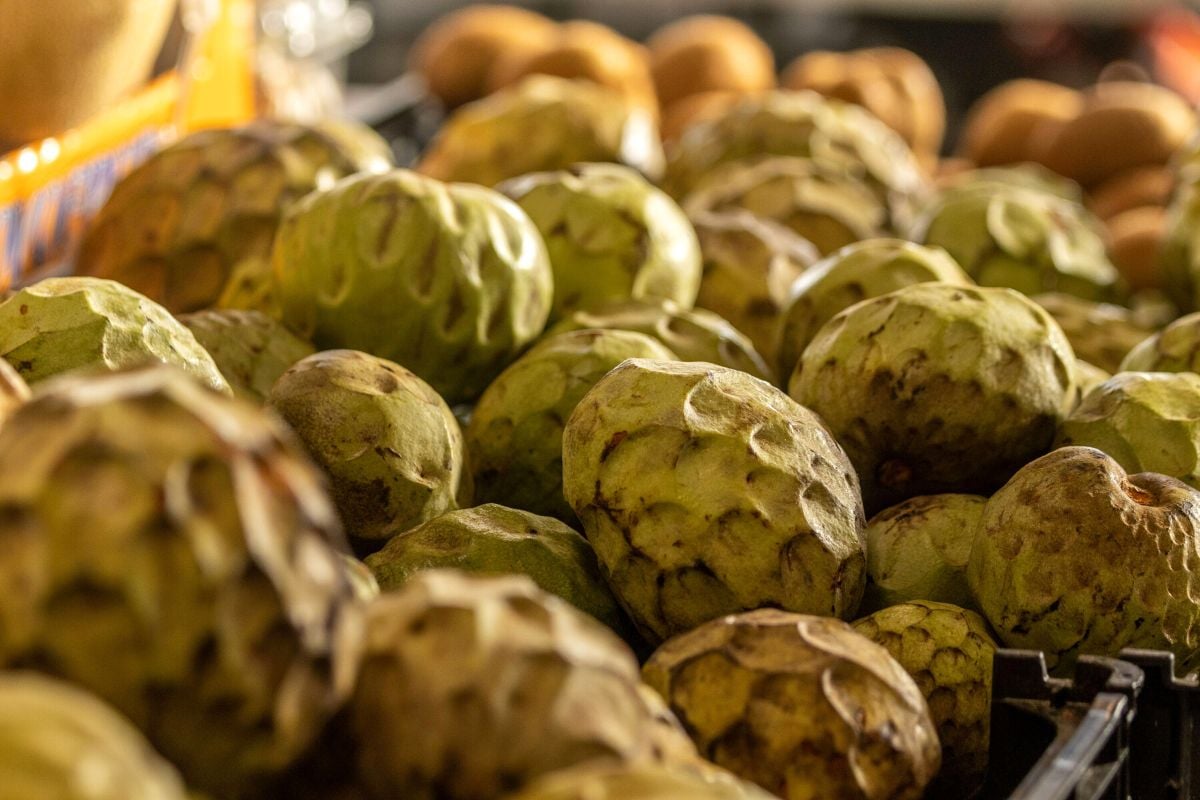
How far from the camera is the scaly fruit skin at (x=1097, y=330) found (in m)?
1.77

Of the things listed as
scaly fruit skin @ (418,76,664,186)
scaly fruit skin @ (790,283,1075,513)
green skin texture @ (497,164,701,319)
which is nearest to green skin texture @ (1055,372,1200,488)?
scaly fruit skin @ (790,283,1075,513)

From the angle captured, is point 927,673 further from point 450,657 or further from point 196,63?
point 196,63

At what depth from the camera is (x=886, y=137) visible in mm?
2584

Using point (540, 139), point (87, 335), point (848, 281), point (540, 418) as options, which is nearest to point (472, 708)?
point (87, 335)

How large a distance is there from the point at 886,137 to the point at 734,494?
5.20ft

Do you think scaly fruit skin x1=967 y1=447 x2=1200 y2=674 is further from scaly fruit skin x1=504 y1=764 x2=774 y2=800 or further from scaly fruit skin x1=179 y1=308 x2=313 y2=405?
scaly fruit skin x1=179 y1=308 x2=313 y2=405

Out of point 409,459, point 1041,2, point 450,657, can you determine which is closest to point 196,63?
point 409,459

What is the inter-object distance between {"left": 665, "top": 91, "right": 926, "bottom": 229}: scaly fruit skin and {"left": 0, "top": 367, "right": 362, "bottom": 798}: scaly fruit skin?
179cm

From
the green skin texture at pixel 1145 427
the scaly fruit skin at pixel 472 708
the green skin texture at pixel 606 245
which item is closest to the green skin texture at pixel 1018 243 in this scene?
the green skin texture at pixel 606 245

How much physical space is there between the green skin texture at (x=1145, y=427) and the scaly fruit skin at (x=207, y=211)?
3.21 feet

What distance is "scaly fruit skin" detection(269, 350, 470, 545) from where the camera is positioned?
1.25 meters

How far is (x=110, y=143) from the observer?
2225 millimetres

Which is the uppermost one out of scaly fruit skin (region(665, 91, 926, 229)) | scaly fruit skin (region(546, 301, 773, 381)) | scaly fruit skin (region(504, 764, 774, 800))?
scaly fruit skin (region(504, 764, 774, 800))

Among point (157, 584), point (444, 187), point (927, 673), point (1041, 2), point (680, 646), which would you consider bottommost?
point (1041, 2)
